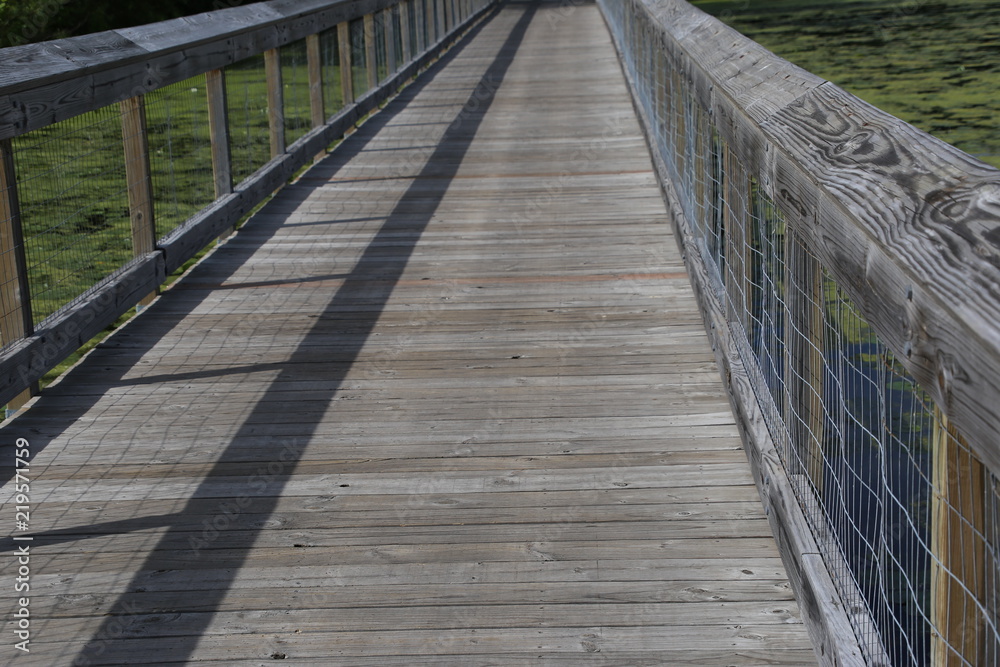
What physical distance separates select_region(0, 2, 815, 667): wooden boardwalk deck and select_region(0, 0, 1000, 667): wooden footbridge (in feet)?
0.04

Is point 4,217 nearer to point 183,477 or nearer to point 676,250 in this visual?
point 183,477

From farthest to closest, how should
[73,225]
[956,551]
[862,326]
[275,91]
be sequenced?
[73,225] → [275,91] → [862,326] → [956,551]

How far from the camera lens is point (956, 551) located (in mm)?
1709

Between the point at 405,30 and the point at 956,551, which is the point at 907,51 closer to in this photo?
the point at 405,30

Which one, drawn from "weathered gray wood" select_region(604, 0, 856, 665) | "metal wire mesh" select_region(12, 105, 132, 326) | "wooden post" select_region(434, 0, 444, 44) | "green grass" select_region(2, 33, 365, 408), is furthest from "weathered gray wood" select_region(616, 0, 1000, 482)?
"wooden post" select_region(434, 0, 444, 44)

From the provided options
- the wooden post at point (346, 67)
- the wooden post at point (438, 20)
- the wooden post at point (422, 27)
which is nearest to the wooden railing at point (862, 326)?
the wooden post at point (346, 67)

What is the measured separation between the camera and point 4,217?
370cm

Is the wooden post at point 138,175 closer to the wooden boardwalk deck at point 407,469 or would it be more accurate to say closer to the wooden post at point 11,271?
the wooden boardwalk deck at point 407,469

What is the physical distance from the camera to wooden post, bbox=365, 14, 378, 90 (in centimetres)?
1044

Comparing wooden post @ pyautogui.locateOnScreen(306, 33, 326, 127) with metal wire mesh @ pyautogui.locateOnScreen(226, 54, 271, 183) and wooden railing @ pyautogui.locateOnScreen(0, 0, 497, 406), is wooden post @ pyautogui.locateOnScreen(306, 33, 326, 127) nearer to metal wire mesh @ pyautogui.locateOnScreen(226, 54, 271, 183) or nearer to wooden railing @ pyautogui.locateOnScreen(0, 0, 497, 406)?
wooden railing @ pyautogui.locateOnScreen(0, 0, 497, 406)

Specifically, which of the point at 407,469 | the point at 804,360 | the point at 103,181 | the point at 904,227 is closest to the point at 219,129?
the point at 407,469

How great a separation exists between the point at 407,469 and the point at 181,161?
10.2 m

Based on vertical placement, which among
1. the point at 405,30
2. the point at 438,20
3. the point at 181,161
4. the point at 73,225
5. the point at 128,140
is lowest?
the point at 73,225

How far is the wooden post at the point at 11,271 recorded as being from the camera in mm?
3658
